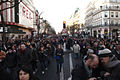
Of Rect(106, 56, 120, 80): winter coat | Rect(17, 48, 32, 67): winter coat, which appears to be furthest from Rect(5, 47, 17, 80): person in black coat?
Rect(106, 56, 120, 80): winter coat

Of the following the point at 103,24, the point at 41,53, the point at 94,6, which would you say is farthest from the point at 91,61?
the point at 94,6

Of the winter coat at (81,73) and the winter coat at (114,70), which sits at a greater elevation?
the winter coat at (114,70)

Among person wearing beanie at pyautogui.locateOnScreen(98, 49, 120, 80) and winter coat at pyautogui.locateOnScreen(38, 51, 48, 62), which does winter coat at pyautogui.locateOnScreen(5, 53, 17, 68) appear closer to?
winter coat at pyautogui.locateOnScreen(38, 51, 48, 62)

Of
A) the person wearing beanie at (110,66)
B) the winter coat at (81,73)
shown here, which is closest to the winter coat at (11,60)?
the winter coat at (81,73)

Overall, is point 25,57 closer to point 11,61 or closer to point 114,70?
point 11,61

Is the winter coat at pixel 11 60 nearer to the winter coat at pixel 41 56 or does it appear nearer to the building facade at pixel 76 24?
the winter coat at pixel 41 56

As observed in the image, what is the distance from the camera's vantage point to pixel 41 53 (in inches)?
365

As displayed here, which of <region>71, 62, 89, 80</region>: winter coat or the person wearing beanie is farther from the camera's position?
<region>71, 62, 89, 80</region>: winter coat

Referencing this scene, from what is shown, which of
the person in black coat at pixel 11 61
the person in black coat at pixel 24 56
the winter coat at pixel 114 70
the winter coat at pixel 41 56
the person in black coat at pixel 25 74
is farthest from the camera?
the winter coat at pixel 41 56

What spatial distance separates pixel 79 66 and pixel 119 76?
3.92ft

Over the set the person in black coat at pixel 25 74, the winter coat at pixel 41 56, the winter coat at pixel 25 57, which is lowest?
the winter coat at pixel 41 56

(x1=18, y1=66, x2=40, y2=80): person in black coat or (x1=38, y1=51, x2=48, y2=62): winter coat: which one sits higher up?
(x1=18, y1=66, x2=40, y2=80): person in black coat

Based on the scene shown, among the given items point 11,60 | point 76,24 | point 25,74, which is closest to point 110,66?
point 25,74

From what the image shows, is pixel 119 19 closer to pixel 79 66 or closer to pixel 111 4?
pixel 111 4
